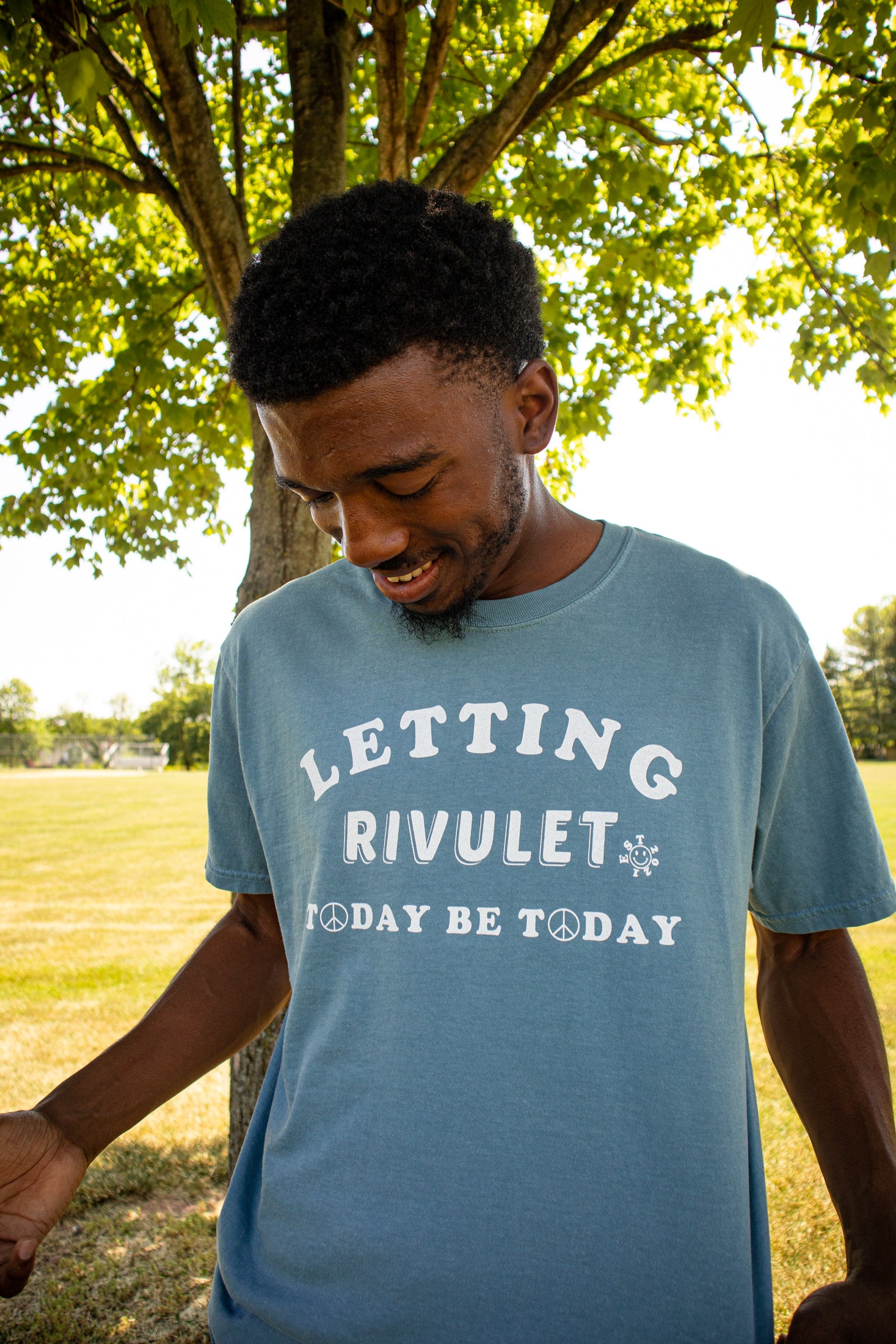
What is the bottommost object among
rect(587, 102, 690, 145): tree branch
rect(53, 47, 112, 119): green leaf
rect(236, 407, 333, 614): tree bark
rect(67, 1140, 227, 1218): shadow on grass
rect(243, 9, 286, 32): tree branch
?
rect(67, 1140, 227, 1218): shadow on grass

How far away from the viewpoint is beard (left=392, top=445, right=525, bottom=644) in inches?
59.7

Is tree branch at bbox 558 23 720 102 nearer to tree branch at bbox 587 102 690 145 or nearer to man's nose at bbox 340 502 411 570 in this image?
tree branch at bbox 587 102 690 145

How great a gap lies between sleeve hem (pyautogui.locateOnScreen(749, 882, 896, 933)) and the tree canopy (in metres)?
2.55

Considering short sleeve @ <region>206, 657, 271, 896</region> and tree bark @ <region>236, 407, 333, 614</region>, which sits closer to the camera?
short sleeve @ <region>206, 657, 271, 896</region>

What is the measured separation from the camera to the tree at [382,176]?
3.48 metres

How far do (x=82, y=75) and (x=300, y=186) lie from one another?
4.38 ft

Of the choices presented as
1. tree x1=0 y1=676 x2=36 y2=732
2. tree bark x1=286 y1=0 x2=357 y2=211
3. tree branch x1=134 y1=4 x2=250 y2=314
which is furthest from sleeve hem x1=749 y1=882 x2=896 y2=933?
tree x1=0 y1=676 x2=36 y2=732

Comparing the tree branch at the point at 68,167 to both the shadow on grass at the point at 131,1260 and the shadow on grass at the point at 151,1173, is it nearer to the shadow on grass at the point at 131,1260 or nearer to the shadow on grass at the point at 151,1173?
the shadow on grass at the point at 131,1260

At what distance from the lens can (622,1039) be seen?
4.11 ft

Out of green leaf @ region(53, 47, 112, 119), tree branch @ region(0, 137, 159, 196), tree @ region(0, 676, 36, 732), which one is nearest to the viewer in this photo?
green leaf @ region(53, 47, 112, 119)

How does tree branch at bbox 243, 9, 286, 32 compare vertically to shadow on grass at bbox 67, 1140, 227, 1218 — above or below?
above

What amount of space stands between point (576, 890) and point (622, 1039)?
21 cm

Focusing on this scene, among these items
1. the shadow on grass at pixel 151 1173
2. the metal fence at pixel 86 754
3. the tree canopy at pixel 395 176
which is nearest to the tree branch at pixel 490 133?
the tree canopy at pixel 395 176

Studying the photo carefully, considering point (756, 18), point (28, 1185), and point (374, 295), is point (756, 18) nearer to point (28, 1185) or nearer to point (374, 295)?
point (374, 295)
